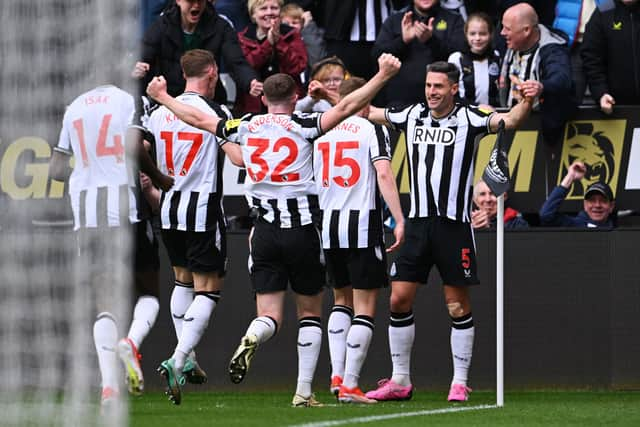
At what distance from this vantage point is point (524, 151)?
11.5 m

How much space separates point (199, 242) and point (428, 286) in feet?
8.00

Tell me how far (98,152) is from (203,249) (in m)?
1.27

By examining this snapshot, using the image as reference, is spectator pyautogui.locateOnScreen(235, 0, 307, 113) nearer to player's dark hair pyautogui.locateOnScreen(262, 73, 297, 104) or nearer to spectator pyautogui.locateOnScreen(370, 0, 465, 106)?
spectator pyautogui.locateOnScreen(370, 0, 465, 106)

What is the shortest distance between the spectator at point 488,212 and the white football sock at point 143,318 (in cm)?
331

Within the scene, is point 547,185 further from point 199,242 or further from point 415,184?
point 199,242

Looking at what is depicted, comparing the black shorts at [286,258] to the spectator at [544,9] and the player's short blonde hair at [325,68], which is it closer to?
the player's short blonde hair at [325,68]

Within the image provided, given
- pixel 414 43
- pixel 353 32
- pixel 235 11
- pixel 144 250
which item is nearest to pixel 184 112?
pixel 144 250

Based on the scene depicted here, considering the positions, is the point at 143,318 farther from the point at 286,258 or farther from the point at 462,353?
the point at 462,353

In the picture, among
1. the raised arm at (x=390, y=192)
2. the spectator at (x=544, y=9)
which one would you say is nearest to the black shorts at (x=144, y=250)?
the raised arm at (x=390, y=192)

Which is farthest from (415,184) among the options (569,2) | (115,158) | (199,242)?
(569,2)

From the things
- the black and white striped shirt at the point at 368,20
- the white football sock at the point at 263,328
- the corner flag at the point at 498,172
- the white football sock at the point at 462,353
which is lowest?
the white football sock at the point at 462,353

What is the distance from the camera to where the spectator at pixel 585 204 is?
1120 centimetres

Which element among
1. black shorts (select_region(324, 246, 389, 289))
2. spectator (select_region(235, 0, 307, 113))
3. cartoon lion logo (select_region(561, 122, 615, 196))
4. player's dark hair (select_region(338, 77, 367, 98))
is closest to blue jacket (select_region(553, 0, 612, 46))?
cartoon lion logo (select_region(561, 122, 615, 196))

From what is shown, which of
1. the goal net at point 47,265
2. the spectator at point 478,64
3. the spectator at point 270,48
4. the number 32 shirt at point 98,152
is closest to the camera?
the goal net at point 47,265
